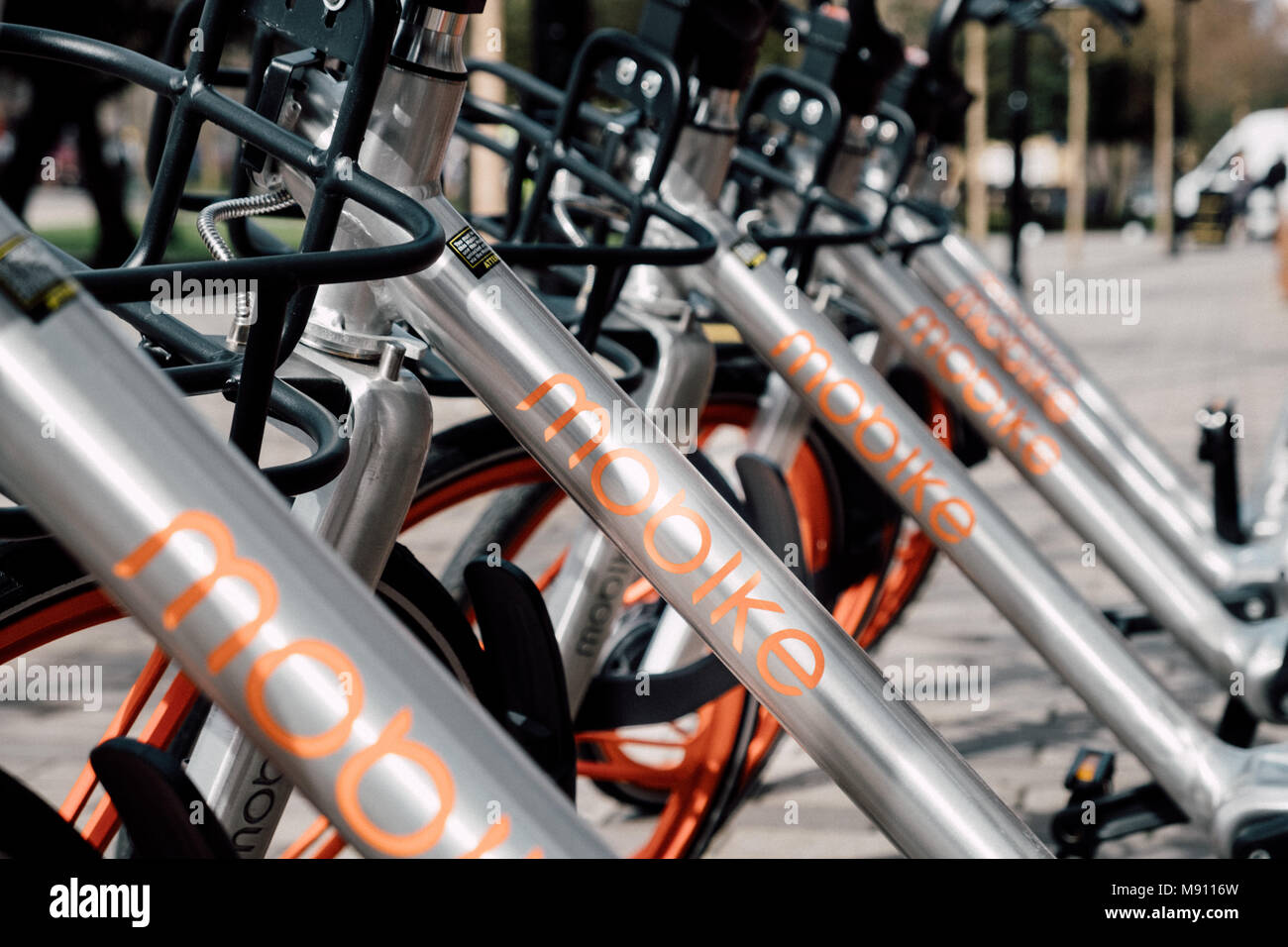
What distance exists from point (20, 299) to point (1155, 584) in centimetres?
211

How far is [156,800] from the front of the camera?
1014 mm

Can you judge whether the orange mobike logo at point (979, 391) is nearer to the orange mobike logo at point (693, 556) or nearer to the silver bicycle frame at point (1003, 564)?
the silver bicycle frame at point (1003, 564)

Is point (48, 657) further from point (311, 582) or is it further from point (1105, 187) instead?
point (1105, 187)

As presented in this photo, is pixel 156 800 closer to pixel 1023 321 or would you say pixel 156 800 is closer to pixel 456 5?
pixel 456 5

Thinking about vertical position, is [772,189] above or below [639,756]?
above

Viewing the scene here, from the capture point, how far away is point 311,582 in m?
0.85

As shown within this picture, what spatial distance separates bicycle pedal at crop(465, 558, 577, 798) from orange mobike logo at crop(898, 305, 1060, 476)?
1138 mm

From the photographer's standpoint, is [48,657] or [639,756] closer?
[639,756]

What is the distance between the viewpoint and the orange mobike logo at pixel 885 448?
1.99m

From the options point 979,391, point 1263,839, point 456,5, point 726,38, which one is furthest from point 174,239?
point 456,5

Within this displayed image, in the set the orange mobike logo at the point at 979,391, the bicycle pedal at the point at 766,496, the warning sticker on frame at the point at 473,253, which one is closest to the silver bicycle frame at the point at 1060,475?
the orange mobike logo at the point at 979,391

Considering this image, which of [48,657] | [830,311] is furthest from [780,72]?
[48,657]

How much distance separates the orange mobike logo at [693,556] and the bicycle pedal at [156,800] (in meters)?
0.46
